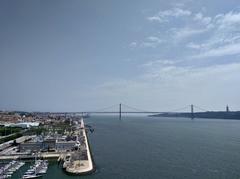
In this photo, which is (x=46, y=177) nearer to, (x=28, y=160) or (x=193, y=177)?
(x=28, y=160)

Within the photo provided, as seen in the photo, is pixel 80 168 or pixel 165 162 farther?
pixel 165 162

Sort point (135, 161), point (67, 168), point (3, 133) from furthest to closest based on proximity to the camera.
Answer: point (3, 133), point (135, 161), point (67, 168)

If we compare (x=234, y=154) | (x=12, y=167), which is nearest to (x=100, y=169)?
(x=12, y=167)

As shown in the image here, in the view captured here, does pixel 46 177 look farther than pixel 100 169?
No

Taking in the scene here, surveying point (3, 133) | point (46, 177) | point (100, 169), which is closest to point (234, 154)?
point (100, 169)

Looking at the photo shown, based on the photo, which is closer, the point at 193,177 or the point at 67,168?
the point at 193,177

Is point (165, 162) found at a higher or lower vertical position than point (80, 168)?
lower

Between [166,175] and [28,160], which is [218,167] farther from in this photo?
[28,160]

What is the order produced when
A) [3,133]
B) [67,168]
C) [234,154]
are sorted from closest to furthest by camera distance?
1. [67,168]
2. [234,154]
3. [3,133]

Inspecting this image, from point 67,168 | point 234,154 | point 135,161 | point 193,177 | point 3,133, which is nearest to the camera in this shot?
point 193,177
